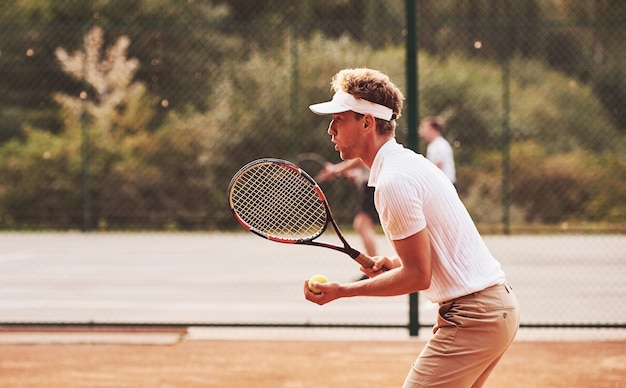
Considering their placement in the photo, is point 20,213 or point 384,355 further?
point 20,213

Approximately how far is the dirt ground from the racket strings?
1.43 meters

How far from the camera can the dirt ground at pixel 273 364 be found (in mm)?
5234

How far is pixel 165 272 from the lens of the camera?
10461 millimetres

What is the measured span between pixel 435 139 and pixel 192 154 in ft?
18.2

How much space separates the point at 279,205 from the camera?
3.98 m

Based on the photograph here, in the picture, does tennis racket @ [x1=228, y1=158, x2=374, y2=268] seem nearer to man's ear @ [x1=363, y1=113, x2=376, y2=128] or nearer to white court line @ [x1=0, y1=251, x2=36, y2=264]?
man's ear @ [x1=363, y1=113, x2=376, y2=128]

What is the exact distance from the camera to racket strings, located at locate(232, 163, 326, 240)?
3814mm

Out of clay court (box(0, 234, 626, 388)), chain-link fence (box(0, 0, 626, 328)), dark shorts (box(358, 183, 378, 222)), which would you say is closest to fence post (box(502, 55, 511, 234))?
chain-link fence (box(0, 0, 626, 328))

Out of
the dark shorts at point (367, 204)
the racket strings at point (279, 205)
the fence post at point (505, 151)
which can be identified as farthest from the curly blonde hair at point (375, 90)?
the fence post at point (505, 151)

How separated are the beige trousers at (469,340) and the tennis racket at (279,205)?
2.70 feet

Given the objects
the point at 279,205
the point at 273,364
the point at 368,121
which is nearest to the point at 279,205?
the point at 279,205

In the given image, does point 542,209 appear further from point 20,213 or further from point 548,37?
point 20,213

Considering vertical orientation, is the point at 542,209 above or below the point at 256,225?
below

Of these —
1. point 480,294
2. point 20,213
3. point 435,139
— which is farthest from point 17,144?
point 480,294
